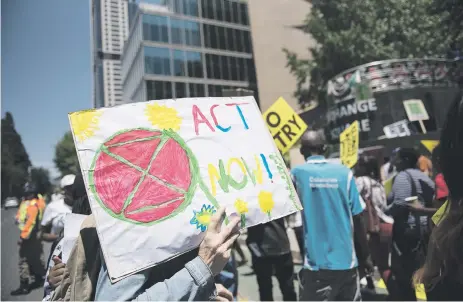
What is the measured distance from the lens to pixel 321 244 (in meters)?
2.92

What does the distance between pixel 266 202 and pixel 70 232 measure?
35.8 inches

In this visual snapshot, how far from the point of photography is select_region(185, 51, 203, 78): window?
114ft

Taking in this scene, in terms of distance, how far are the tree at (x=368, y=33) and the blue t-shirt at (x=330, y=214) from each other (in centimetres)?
1492

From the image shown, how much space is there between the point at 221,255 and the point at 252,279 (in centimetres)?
463

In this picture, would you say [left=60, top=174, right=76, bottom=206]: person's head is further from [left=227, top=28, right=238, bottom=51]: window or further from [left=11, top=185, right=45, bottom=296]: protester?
[left=227, top=28, right=238, bottom=51]: window

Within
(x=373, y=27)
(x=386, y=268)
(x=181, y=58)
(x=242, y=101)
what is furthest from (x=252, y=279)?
(x=181, y=58)

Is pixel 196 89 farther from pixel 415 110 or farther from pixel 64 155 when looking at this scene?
pixel 64 155

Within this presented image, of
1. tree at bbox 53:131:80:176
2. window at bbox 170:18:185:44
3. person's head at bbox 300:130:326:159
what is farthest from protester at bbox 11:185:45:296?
tree at bbox 53:131:80:176

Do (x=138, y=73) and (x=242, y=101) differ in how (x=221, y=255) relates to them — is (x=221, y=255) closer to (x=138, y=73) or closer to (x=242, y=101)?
(x=242, y=101)

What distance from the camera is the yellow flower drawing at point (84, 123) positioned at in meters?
1.40

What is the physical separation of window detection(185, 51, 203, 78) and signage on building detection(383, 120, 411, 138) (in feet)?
68.3

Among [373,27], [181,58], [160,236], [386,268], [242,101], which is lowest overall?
[386,268]

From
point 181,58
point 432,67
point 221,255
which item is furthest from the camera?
point 181,58

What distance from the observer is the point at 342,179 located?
2916mm
